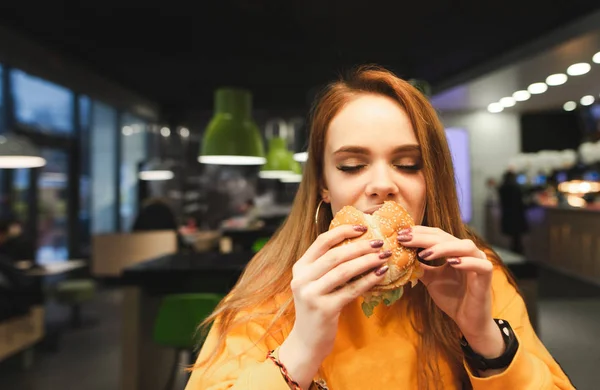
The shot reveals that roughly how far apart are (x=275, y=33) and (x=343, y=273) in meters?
5.74

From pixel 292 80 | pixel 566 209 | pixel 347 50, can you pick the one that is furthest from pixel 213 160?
pixel 566 209

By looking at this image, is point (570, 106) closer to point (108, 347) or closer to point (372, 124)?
point (108, 347)

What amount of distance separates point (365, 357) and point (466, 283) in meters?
0.30

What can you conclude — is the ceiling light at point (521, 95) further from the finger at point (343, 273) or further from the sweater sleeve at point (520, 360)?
the finger at point (343, 273)

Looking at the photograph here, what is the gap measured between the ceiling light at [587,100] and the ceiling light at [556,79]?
1.67 m

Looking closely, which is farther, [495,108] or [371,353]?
[495,108]

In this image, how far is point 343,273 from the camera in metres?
0.81

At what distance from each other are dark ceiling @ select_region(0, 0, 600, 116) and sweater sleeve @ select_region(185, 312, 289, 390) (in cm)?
330

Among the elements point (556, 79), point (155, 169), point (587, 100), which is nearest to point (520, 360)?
point (556, 79)

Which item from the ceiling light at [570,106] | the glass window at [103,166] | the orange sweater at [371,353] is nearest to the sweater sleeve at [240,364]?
the orange sweater at [371,353]

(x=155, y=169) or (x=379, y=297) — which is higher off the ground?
(x=155, y=169)

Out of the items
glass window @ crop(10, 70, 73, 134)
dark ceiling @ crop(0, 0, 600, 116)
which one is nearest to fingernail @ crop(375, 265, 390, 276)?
dark ceiling @ crop(0, 0, 600, 116)

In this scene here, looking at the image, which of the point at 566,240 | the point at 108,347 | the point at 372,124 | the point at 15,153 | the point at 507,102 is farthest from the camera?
the point at 507,102

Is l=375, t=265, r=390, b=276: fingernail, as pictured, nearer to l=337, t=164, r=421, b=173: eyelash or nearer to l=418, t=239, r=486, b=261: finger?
l=418, t=239, r=486, b=261: finger
